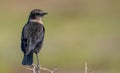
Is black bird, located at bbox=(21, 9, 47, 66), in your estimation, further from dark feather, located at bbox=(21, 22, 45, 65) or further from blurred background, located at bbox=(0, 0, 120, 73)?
blurred background, located at bbox=(0, 0, 120, 73)

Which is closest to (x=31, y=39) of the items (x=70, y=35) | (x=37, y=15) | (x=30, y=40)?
(x=30, y=40)

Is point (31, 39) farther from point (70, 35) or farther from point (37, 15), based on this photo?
point (70, 35)

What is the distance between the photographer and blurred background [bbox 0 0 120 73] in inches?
721

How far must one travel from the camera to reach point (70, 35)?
21562mm

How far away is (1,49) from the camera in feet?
63.4

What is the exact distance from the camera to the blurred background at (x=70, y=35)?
1831 centimetres

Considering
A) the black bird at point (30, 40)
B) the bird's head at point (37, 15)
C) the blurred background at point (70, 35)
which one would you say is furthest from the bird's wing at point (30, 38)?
the blurred background at point (70, 35)

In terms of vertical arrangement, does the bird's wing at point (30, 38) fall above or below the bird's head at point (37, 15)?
below

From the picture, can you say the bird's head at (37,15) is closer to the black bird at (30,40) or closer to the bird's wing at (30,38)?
the black bird at (30,40)

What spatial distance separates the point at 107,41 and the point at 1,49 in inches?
106

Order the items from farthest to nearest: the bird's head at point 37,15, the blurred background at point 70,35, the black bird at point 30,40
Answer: the blurred background at point 70,35, the bird's head at point 37,15, the black bird at point 30,40

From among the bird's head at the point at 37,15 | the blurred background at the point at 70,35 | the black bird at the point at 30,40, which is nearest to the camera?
the black bird at the point at 30,40

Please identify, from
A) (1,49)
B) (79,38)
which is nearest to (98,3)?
(79,38)

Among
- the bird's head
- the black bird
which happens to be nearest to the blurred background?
the bird's head
